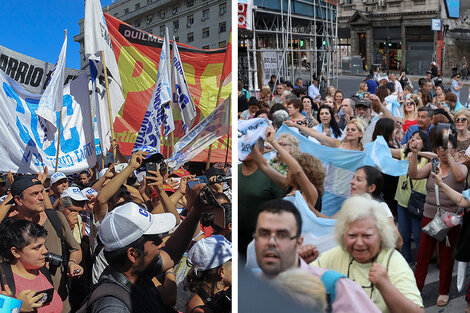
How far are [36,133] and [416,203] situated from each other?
2.83 meters

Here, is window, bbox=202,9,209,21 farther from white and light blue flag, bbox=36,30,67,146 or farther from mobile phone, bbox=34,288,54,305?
white and light blue flag, bbox=36,30,67,146

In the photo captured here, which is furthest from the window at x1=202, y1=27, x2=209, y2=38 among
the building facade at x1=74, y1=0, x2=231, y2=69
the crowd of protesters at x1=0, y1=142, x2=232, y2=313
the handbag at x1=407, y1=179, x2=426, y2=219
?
the handbag at x1=407, y1=179, x2=426, y2=219

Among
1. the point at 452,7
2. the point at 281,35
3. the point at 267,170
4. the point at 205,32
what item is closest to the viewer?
the point at 267,170

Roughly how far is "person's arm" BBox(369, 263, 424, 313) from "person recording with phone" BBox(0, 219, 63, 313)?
1.41 m

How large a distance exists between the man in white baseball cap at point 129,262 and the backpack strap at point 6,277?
0.41 meters

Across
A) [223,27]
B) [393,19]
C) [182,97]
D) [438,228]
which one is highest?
[393,19]

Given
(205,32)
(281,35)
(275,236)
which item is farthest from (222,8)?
(281,35)

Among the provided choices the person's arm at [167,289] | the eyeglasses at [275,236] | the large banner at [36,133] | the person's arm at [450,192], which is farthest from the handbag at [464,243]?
the large banner at [36,133]

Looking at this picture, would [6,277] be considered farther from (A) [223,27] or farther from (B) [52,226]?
(A) [223,27]

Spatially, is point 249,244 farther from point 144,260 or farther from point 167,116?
point 167,116

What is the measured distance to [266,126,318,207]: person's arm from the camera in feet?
5.07

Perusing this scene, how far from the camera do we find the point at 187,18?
2660 mm

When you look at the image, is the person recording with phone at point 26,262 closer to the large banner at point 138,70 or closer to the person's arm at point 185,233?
the person's arm at point 185,233

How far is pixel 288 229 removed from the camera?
1119 millimetres
